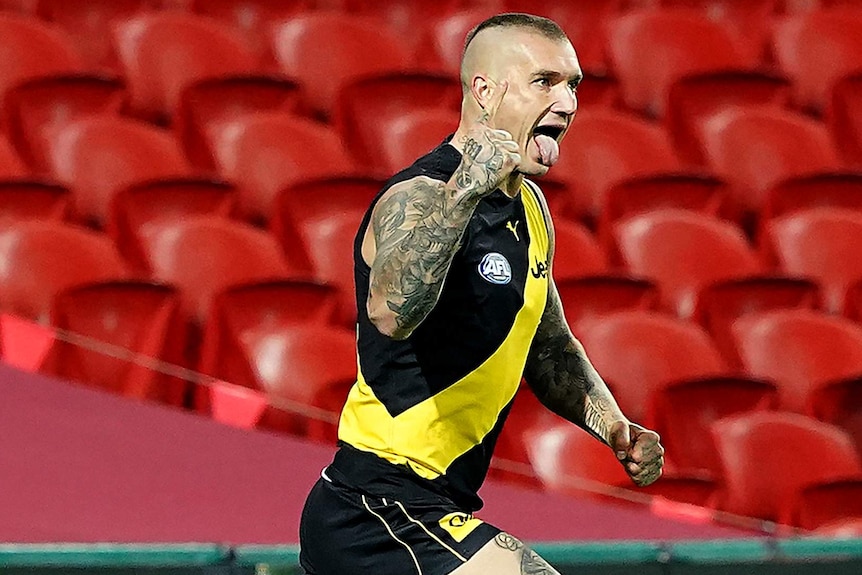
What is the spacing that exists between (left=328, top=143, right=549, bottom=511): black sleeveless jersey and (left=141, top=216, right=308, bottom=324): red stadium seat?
8.36 ft

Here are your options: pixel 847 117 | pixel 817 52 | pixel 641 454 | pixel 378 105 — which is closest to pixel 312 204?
pixel 378 105

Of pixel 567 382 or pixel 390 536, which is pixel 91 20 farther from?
pixel 390 536

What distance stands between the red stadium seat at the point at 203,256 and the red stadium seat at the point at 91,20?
1.40 m

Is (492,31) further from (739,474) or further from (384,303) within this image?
(739,474)

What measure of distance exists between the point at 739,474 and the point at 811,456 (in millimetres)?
210

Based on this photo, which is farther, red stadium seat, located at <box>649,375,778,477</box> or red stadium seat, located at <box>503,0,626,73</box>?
red stadium seat, located at <box>503,0,626,73</box>

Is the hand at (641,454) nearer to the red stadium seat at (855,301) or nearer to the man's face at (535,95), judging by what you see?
the man's face at (535,95)

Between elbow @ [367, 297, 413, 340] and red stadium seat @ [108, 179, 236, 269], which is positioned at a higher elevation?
elbow @ [367, 297, 413, 340]

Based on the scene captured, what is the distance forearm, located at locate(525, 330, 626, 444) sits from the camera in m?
2.81

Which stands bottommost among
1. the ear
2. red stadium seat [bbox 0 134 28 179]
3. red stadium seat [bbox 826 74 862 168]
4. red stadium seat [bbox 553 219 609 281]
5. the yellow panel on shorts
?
red stadium seat [bbox 0 134 28 179]

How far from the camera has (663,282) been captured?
221 inches

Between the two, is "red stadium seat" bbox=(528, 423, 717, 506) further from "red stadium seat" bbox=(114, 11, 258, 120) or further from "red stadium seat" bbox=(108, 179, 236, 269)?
"red stadium seat" bbox=(114, 11, 258, 120)

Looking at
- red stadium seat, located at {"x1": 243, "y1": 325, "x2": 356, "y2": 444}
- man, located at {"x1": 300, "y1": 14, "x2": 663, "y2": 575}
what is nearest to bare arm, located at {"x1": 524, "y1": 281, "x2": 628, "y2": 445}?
man, located at {"x1": 300, "y1": 14, "x2": 663, "y2": 575}

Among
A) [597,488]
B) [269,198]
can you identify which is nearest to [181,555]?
[597,488]
